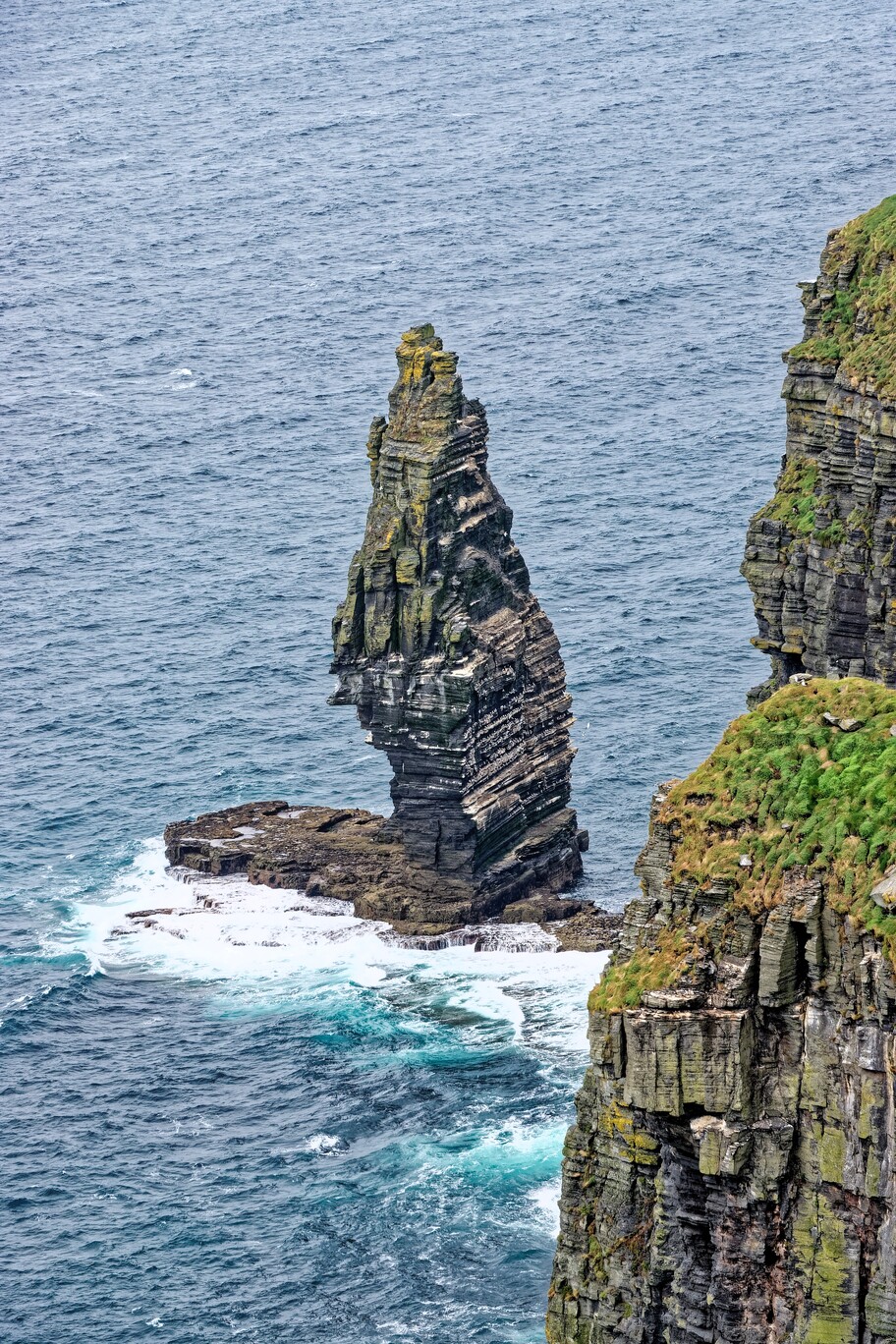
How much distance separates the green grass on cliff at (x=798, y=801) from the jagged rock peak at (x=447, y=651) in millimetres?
83866

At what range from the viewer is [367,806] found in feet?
622

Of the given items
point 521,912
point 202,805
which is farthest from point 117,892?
point 521,912

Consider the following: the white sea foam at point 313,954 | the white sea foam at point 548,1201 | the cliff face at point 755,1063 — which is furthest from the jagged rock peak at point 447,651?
the cliff face at point 755,1063

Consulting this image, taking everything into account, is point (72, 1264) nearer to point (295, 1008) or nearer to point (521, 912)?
point (295, 1008)

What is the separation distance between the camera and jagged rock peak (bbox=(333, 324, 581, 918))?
168 metres

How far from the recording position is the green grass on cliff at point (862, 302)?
135m

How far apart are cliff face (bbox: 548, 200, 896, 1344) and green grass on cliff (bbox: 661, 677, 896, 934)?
7cm

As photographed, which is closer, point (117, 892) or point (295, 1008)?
point (295, 1008)

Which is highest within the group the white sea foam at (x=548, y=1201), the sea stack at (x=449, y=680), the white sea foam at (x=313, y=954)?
the sea stack at (x=449, y=680)

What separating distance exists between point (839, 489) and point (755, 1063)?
6353 cm

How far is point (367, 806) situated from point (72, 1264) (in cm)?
5769

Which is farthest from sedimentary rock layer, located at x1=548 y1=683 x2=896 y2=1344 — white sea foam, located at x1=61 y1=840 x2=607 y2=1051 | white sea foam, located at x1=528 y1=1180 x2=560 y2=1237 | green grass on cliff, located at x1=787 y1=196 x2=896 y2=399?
white sea foam, located at x1=61 y1=840 x2=607 y2=1051

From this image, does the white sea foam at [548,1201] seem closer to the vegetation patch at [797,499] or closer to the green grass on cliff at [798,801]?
the vegetation patch at [797,499]

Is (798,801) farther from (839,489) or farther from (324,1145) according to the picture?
(324,1145)
